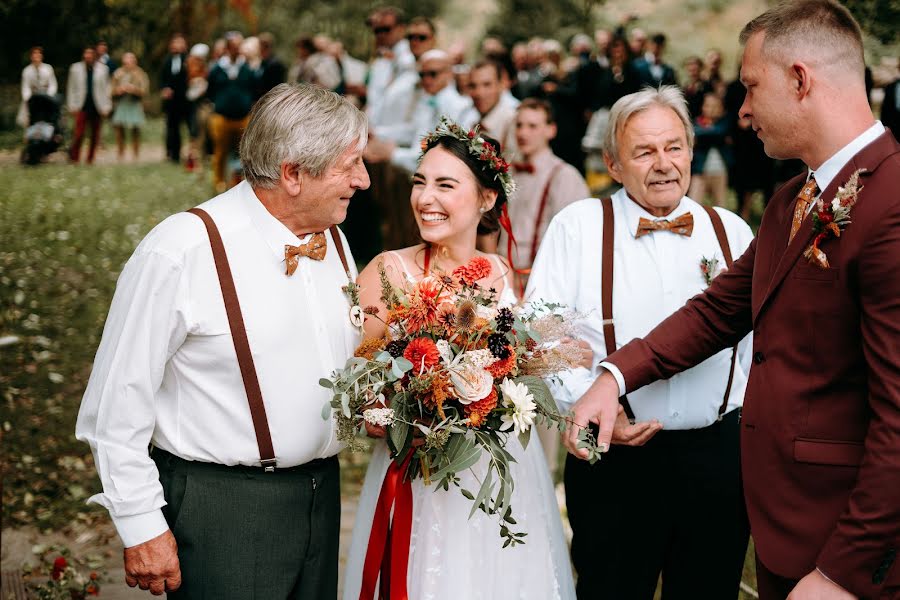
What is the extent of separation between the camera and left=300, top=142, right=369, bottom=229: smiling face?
115 inches

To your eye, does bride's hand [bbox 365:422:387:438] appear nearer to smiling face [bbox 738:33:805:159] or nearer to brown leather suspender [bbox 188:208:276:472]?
brown leather suspender [bbox 188:208:276:472]

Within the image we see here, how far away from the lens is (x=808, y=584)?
2.39m

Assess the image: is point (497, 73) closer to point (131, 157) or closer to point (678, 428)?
point (678, 428)

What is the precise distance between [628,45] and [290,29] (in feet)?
41.5

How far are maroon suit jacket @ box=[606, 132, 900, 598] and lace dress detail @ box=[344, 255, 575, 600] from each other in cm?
93

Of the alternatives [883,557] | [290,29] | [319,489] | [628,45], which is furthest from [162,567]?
[290,29]

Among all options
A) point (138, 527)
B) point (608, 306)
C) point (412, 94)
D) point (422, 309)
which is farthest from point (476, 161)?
point (412, 94)

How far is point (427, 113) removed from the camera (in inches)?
339

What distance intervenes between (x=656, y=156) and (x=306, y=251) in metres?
1.39

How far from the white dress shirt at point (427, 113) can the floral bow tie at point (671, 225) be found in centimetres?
480

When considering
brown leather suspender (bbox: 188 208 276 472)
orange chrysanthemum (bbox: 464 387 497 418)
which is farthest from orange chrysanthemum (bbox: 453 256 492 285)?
brown leather suspender (bbox: 188 208 276 472)

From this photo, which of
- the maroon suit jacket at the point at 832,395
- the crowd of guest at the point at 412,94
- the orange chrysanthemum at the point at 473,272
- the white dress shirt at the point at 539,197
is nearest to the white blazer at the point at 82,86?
the crowd of guest at the point at 412,94

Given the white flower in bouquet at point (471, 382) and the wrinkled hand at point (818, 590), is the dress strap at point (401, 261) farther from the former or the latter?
the wrinkled hand at point (818, 590)

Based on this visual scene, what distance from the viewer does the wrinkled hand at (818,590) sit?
2.34 m
